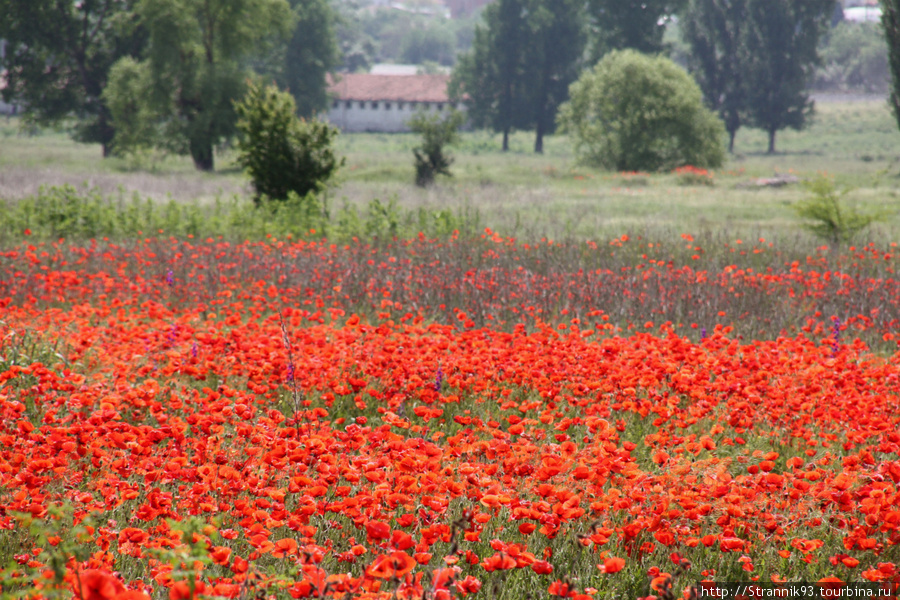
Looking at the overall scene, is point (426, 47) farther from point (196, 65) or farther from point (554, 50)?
point (196, 65)

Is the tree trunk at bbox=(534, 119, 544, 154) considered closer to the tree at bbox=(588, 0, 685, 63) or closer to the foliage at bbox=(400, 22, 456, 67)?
the tree at bbox=(588, 0, 685, 63)

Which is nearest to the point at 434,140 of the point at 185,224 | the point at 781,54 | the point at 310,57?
the point at 185,224

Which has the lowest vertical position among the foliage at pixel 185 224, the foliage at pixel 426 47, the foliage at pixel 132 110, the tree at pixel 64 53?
the foliage at pixel 185 224

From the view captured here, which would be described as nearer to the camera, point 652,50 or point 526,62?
point 652,50

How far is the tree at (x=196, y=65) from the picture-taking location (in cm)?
3075

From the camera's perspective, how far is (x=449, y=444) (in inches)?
135

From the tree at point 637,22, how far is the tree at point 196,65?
28663 millimetres

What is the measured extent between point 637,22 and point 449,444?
2151 inches

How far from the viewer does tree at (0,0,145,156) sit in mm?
35719

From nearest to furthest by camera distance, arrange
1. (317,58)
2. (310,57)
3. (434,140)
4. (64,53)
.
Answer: (434,140)
(64,53)
(310,57)
(317,58)

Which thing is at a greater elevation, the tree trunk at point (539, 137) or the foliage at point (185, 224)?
the tree trunk at point (539, 137)

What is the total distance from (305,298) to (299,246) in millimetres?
2058

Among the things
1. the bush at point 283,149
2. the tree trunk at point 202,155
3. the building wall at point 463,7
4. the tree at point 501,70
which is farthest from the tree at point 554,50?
the building wall at point 463,7

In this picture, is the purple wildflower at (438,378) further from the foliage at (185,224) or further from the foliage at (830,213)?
the foliage at (830,213)
